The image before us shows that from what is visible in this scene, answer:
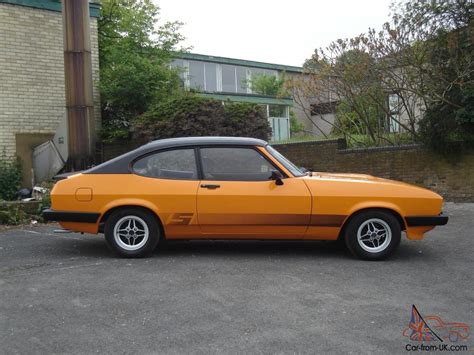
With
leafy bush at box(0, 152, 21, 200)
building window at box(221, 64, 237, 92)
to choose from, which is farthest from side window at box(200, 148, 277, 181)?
building window at box(221, 64, 237, 92)

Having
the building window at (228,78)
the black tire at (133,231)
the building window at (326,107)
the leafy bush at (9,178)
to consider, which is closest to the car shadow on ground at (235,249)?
the black tire at (133,231)

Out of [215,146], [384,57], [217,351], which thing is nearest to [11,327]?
[217,351]

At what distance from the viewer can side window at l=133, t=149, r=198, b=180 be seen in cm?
618

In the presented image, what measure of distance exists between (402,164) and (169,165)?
6.94 meters

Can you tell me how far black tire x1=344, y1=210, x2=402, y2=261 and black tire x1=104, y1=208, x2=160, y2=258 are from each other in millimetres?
2361

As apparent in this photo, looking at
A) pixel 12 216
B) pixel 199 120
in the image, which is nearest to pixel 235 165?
pixel 12 216

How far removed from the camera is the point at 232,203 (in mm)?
5996

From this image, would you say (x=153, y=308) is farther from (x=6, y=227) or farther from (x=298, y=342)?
(x=6, y=227)

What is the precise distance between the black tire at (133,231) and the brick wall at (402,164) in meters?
7.19

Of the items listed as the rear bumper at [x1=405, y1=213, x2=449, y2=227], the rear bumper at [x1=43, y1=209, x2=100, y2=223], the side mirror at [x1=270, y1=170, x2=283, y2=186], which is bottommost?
the rear bumper at [x1=405, y1=213, x2=449, y2=227]

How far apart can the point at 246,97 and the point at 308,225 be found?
22309 mm

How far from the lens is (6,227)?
8445 millimetres

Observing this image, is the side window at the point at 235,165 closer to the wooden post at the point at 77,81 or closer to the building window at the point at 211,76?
the wooden post at the point at 77,81

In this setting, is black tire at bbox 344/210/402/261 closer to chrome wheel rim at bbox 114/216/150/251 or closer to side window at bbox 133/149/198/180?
side window at bbox 133/149/198/180
